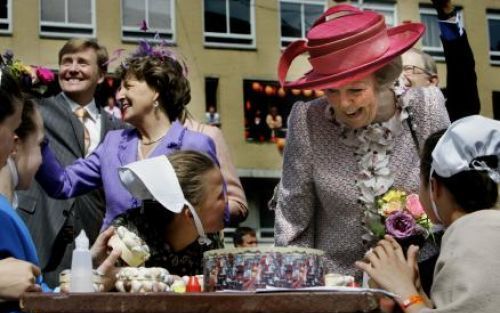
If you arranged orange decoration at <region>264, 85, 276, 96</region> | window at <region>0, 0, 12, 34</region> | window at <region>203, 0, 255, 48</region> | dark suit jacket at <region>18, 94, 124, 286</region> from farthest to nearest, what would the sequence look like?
window at <region>203, 0, 255, 48</region>, orange decoration at <region>264, 85, 276, 96</region>, window at <region>0, 0, 12, 34</region>, dark suit jacket at <region>18, 94, 124, 286</region>

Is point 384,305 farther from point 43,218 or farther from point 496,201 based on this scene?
point 43,218

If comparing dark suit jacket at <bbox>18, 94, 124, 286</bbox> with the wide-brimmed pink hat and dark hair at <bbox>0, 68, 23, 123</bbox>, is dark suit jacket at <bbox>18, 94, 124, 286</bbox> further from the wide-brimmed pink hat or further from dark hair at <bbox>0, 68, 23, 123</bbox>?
dark hair at <bbox>0, 68, 23, 123</bbox>

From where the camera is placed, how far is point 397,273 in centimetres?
322

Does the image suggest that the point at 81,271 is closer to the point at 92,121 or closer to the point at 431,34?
the point at 92,121

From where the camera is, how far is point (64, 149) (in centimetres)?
563

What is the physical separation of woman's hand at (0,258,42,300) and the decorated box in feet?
1.73

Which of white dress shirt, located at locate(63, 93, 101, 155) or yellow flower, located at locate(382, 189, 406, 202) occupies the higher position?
white dress shirt, located at locate(63, 93, 101, 155)

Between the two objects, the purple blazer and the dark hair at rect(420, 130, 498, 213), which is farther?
the purple blazer

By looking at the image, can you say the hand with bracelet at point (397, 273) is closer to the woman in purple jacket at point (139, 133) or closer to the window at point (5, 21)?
the woman in purple jacket at point (139, 133)

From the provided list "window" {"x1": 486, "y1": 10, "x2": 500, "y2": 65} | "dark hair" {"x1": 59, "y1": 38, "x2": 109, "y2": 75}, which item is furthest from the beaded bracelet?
"window" {"x1": 486, "y1": 10, "x2": 500, "y2": 65}

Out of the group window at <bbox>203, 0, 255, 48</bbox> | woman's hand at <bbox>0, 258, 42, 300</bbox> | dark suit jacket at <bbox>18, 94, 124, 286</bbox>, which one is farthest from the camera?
window at <bbox>203, 0, 255, 48</bbox>

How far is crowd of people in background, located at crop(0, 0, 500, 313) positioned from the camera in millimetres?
3207

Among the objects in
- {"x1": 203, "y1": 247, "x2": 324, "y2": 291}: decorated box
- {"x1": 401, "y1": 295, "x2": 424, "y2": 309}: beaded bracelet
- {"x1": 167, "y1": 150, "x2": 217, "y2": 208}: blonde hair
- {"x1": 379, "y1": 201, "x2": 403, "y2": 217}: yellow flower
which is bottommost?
{"x1": 401, "y1": 295, "x2": 424, "y2": 309}: beaded bracelet

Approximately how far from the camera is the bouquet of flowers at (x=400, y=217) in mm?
3879
